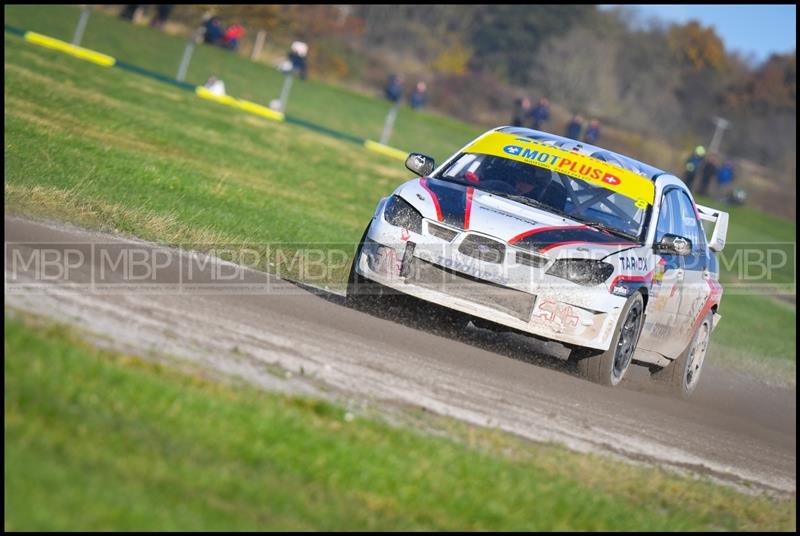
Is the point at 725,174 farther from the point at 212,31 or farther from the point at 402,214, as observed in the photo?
the point at 402,214

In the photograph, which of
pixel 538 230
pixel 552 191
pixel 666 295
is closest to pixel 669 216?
pixel 666 295

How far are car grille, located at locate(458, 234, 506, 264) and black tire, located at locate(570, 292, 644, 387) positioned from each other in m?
0.97

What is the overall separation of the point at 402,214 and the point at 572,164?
1.93 metres

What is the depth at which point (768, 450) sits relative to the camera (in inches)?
373

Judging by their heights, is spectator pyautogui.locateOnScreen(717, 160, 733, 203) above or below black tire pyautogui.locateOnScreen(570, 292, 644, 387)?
above

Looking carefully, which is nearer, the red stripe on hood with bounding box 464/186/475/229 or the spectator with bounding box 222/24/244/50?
the red stripe on hood with bounding box 464/186/475/229

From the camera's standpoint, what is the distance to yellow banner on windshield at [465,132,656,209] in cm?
1076

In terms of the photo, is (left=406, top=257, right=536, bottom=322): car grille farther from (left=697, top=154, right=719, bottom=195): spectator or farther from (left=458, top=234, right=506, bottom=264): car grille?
(left=697, top=154, right=719, bottom=195): spectator

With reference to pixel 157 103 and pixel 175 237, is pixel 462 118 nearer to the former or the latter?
pixel 157 103

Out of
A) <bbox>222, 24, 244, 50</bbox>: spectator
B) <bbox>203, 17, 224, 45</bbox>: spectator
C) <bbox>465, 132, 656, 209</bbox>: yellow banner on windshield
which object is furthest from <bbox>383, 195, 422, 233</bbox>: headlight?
<bbox>222, 24, 244, 50</bbox>: spectator

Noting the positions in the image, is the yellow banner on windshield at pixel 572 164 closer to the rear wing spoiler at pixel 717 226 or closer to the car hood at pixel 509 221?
the car hood at pixel 509 221

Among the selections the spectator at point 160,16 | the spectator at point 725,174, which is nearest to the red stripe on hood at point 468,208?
the spectator at point 160,16

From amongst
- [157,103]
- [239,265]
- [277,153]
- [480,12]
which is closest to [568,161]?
[239,265]

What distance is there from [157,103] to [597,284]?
744 inches
